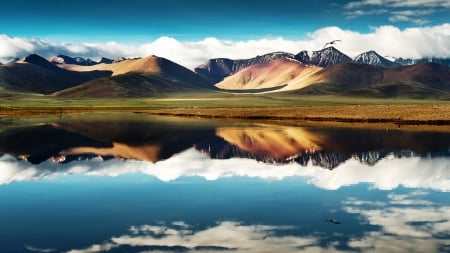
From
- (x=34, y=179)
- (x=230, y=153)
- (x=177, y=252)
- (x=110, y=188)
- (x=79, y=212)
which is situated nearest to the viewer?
(x=177, y=252)

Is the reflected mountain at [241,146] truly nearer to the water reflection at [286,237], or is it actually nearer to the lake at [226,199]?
the lake at [226,199]

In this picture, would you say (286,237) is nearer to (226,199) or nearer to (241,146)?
(226,199)

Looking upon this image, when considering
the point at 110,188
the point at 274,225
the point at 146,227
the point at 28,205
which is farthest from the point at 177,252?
the point at 110,188

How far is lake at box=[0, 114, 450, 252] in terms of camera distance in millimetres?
20125

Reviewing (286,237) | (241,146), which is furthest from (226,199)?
(241,146)

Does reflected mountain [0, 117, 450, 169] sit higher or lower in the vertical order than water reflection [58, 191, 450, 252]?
lower

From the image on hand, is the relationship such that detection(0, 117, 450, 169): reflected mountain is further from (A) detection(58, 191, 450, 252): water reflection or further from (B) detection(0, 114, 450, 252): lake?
(A) detection(58, 191, 450, 252): water reflection

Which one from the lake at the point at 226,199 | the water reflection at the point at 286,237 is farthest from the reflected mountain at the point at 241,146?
the water reflection at the point at 286,237

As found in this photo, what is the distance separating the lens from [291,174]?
1474 inches

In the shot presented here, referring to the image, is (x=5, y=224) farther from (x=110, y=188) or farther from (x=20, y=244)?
(x=110, y=188)

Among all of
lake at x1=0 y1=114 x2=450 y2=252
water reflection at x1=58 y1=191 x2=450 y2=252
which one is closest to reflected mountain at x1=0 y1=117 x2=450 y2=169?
lake at x1=0 y1=114 x2=450 y2=252

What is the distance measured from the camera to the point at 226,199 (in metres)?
28.5

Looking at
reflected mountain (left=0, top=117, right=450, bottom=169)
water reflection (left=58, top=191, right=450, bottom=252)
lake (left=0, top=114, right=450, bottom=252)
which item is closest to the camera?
water reflection (left=58, top=191, right=450, bottom=252)

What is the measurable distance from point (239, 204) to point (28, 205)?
10786 millimetres
